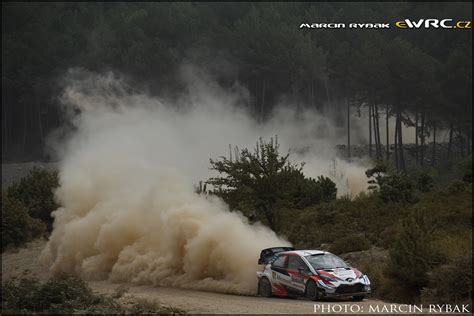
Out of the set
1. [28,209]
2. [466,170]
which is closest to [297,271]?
[466,170]

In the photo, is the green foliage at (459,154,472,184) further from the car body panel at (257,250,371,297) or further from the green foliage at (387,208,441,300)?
the car body panel at (257,250,371,297)

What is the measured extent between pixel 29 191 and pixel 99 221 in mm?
16150

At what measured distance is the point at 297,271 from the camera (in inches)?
909

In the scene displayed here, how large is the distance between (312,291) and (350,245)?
9.66 m

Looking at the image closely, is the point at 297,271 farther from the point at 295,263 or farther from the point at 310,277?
the point at 310,277

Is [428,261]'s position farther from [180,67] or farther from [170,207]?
[180,67]

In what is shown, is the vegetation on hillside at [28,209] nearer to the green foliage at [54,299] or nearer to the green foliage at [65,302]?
the green foliage at [65,302]

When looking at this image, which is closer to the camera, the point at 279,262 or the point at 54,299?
the point at 279,262

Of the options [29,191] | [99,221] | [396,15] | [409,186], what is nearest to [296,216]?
[409,186]

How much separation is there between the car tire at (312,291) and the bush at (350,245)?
9041 millimetres

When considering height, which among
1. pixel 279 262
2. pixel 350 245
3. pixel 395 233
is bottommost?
pixel 350 245

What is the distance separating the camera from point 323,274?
22.3 metres

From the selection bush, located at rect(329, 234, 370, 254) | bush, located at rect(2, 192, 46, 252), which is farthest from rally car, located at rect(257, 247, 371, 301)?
bush, located at rect(2, 192, 46, 252)

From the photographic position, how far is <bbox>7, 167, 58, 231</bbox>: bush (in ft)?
163
